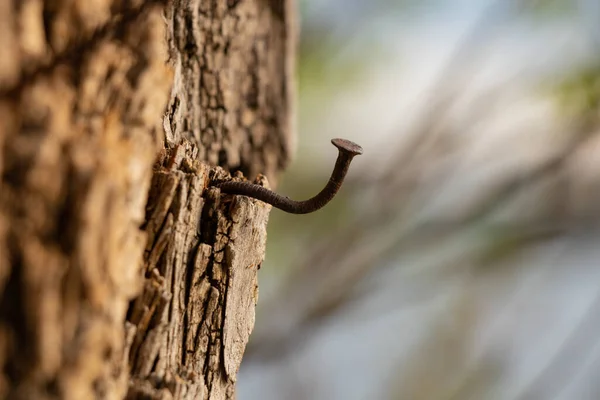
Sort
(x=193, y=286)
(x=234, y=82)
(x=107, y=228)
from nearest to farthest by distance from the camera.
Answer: (x=107, y=228), (x=193, y=286), (x=234, y=82)

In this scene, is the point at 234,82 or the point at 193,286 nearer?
the point at 193,286

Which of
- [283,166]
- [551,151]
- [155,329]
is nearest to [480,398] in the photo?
[551,151]

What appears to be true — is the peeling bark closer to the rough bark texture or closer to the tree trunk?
the tree trunk

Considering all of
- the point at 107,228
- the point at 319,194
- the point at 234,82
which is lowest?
the point at 107,228

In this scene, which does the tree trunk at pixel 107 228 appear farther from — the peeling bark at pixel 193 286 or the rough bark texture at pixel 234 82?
the rough bark texture at pixel 234 82

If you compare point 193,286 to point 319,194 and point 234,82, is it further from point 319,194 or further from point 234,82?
point 234,82

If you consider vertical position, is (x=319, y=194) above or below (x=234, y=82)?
below

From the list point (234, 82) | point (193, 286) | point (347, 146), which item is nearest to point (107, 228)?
point (193, 286)
